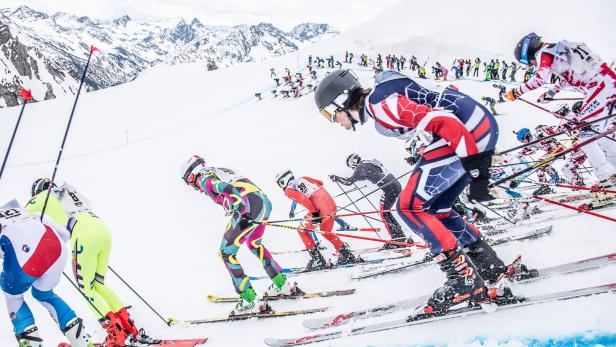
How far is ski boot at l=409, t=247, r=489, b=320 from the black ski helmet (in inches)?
57.1

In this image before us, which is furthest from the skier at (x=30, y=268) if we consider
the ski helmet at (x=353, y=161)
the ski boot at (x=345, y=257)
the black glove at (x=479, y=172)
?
the ski helmet at (x=353, y=161)

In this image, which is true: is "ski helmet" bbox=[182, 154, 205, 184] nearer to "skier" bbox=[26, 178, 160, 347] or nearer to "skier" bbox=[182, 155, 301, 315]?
"skier" bbox=[182, 155, 301, 315]

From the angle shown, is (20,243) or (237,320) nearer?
(20,243)

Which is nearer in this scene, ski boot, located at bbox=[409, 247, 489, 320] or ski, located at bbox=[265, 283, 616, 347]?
ski, located at bbox=[265, 283, 616, 347]

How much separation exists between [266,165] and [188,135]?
28.7 ft

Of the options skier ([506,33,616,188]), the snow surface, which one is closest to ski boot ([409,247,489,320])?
the snow surface

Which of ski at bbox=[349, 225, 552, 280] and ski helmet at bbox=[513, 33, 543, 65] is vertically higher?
ski helmet at bbox=[513, 33, 543, 65]

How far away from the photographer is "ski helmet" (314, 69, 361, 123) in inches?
124

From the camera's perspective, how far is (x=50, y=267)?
386 cm

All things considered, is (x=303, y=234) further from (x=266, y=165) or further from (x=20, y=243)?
(x=266, y=165)

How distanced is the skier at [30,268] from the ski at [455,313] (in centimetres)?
228

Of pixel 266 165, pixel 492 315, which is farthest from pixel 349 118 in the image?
pixel 266 165

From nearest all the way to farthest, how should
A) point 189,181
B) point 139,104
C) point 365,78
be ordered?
point 189,181
point 365,78
point 139,104

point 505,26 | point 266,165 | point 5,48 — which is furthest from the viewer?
point 5,48
